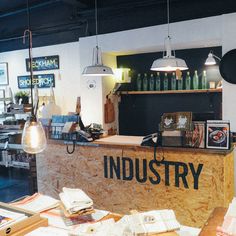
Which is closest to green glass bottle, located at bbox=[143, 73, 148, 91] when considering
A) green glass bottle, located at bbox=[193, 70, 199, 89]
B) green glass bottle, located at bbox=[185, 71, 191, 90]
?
green glass bottle, located at bbox=[185, 71, 191, 90]

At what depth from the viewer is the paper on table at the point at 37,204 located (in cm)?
232

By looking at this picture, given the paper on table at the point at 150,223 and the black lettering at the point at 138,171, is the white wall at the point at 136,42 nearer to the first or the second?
the black lettering at the point at 138,171

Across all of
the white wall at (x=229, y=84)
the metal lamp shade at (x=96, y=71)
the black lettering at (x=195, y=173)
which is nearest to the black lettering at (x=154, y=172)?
the black lettering at (x=195, y=173)

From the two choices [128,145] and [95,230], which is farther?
[128,145]

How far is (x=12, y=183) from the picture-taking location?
6.10m

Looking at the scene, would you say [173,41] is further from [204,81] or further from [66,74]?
[66,74]

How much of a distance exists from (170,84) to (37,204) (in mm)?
3922

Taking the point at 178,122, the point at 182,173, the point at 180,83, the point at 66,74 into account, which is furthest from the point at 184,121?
the point at 66,74

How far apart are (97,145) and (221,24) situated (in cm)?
254

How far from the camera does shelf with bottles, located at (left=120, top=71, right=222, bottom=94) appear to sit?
5.33 metres

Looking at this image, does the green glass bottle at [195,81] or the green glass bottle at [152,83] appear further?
the green glass bottle at [152,83]

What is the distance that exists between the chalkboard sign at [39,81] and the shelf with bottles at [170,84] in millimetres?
1712

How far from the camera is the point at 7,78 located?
7.38 meters

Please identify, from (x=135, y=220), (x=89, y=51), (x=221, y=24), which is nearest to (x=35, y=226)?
(x=135, y=220)
